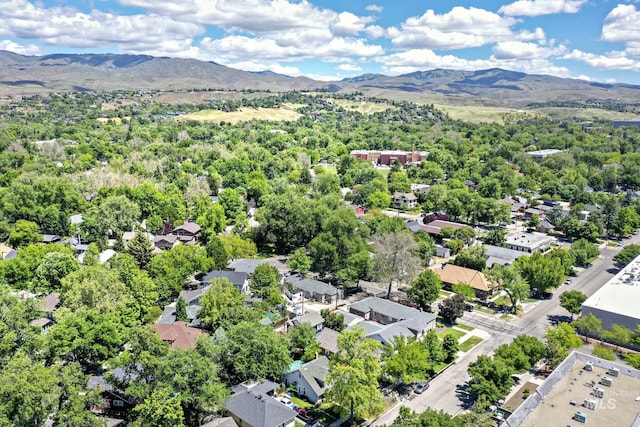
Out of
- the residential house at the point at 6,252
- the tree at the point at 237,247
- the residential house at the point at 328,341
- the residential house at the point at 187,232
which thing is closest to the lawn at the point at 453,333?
the residential house at the point at 328,341

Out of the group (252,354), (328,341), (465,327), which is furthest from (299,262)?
(252,354)

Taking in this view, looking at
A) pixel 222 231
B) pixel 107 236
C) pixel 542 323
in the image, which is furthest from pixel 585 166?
pixel 107 236

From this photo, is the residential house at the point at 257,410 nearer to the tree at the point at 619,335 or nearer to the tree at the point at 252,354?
the tree at the point at 252,354

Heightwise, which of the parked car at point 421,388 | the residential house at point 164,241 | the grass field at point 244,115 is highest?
the grass field at point 244,115

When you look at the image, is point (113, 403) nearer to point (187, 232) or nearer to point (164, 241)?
point (164, 241)

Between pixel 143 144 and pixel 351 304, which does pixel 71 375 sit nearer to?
pixel 351 304

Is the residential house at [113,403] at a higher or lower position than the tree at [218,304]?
lower

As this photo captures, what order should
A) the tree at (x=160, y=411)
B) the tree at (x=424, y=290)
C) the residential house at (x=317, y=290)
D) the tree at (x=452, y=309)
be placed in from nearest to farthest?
1. the tree at (x=160, y=411)
2. the tree at (x=452, y=309)
3. the tree at (x=424, y=290)
4. the residential house at (x=317, y=290)
